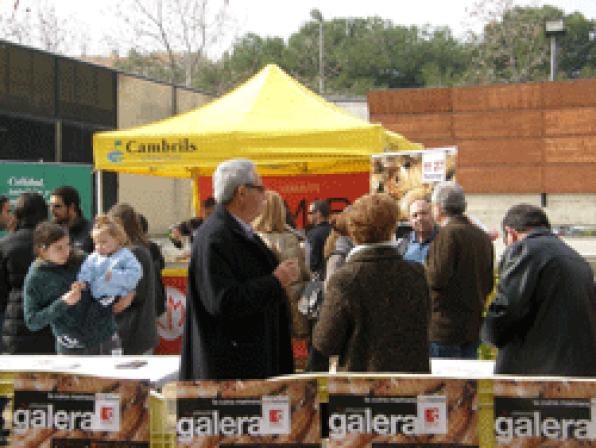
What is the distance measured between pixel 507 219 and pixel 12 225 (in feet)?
10.7

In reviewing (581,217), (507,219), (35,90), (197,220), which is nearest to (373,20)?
(581,217)

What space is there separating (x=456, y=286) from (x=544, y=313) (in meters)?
1.46

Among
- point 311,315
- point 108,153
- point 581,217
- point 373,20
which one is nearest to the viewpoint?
point 311,315

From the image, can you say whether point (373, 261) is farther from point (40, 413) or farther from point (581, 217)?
point (581, 217)

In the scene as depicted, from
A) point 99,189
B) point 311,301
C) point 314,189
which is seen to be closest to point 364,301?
point 311,301

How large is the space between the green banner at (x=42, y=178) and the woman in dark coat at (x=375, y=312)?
7.01 m

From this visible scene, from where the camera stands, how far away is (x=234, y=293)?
9.90ft

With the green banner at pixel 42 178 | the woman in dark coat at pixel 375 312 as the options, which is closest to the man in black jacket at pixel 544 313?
the woman in dark coat at pixel 375 312

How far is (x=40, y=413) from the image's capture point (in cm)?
271

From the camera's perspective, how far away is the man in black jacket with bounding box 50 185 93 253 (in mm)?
5715

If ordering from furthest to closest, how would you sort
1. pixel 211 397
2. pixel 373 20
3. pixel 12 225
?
1. pixel 373 20
2. pixel 12 225
3. pixel 211 397

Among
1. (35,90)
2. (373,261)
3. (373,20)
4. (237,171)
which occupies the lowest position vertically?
(373,261)

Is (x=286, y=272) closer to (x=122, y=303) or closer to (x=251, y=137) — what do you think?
(x=122, y=303)

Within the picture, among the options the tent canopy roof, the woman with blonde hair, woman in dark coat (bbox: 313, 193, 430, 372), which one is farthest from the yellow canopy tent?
woman in dark coat (bbox: 313, 193, 430, 372)
